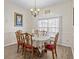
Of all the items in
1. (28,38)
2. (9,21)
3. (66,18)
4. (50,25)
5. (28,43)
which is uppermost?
(66,18)

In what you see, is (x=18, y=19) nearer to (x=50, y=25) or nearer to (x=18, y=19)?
(x=18, y=19)

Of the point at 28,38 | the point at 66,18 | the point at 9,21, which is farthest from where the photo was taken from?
the point at 9,21

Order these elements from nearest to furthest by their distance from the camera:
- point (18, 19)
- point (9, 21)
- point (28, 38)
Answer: point (28, 38) → point (9, 21) → point (18, 19)

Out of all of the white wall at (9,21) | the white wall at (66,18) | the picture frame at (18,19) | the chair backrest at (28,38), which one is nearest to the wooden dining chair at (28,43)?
the chair backrest at (28,38)

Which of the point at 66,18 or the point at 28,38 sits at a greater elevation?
the point at 66,18

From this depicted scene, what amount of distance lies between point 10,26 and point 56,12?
11.0ft

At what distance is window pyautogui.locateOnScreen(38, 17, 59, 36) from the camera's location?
6.54 metres

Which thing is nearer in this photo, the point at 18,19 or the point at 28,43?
the point at 28,43

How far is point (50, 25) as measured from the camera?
6965 millimetres

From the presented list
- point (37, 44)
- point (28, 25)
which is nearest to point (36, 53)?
point (37, 44)

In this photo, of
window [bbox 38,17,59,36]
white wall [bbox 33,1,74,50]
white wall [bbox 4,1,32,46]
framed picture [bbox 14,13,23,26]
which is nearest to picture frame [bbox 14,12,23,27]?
framed picture [bbox 14,13,23,26]

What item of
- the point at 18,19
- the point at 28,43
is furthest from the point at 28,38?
the point at 18,19
